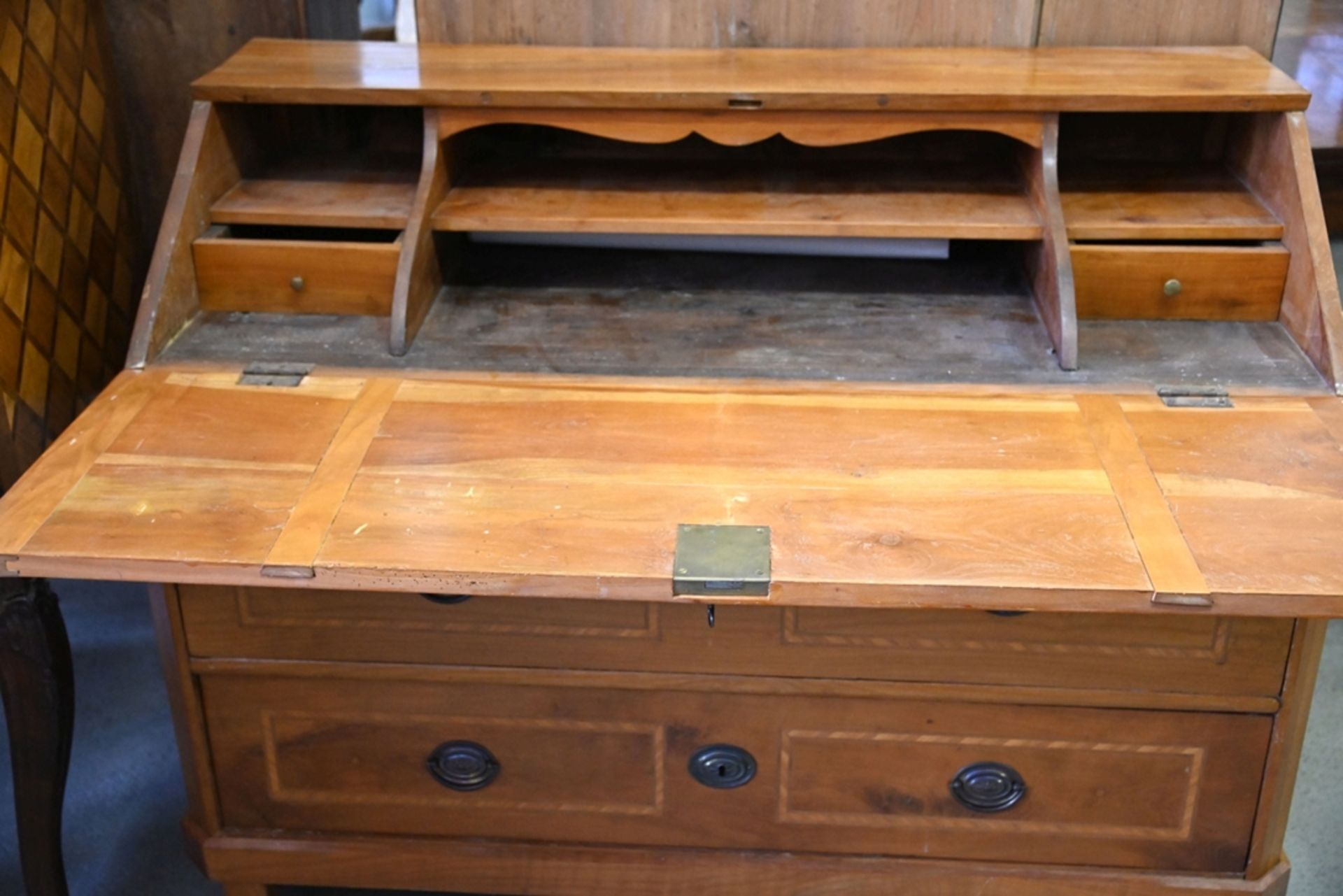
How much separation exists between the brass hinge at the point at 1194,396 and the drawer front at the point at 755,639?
0.87 ft

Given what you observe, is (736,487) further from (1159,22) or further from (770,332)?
(1159,22)

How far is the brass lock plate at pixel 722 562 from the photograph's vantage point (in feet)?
4.25

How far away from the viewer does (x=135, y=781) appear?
216 centimetres

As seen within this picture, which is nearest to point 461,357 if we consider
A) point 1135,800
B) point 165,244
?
point 165,244

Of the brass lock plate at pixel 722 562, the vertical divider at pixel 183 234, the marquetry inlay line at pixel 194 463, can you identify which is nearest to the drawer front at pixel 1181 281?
the brass lock plate at pixel 722 562

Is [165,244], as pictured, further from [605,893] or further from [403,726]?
[605,893]

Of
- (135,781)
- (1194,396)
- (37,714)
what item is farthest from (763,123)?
(135,781)

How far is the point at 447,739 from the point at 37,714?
20.1 inches

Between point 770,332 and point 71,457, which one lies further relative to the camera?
point 770,332

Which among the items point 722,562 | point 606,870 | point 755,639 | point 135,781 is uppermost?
point 722,562

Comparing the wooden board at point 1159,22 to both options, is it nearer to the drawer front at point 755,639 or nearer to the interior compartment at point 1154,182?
the interior compartment at point 1154,182

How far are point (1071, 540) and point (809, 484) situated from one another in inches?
10.9

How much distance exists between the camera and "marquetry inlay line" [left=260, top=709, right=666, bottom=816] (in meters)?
1.62

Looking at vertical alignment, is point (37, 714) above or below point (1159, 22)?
below
